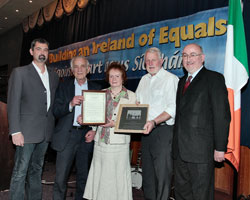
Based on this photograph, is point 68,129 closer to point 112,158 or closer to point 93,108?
point 93,108

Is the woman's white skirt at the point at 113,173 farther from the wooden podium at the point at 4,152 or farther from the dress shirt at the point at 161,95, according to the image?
the wooden podium at the point at 4,152

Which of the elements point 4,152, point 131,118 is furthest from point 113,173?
point 4,152

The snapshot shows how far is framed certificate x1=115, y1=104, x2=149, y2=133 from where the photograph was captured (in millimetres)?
2463

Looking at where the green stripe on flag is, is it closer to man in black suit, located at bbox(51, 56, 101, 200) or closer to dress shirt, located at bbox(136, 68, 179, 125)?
dress shirt, located at bbox(136, 68, 179, 125)

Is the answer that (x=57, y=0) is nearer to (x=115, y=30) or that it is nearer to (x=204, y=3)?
(x=115, y=30)

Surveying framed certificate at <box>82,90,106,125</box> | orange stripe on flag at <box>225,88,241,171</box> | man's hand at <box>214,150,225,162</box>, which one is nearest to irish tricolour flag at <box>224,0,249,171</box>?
orange stripe on flag at <box>225,88,241,171</box>

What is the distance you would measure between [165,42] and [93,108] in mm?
2031

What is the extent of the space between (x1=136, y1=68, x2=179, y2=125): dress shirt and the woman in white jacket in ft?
0.73

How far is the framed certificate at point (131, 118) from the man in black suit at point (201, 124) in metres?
0.35

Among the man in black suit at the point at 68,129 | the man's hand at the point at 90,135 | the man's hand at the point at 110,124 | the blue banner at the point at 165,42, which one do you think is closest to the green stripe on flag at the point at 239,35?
the blue banner at the point at 165,42

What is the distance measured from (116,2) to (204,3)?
86.9 inches

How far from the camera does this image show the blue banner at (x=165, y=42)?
3367 mm

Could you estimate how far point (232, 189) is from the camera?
10.9ft

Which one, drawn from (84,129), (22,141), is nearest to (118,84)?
(84,129)
